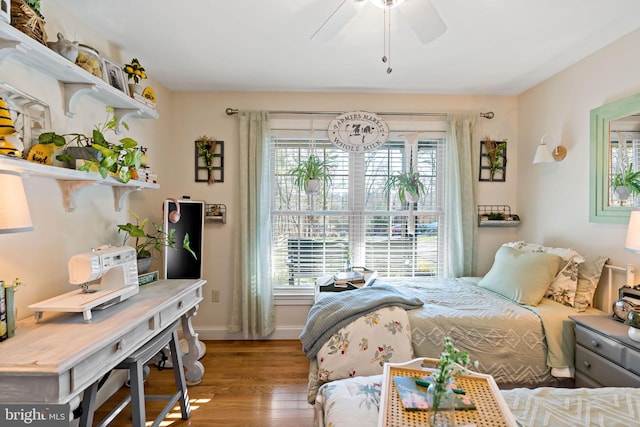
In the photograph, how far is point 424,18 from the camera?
1.53m

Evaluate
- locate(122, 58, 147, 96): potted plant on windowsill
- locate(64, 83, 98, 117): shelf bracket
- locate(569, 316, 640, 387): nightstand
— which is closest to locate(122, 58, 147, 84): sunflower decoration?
locate(122, 58, 147, 96): potted plant on windowsill

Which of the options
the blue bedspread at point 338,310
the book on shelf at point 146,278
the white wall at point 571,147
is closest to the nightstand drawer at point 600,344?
the white wall at point 571,147

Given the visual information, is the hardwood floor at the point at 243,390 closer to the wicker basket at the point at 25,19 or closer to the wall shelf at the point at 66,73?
the wall shelf at the point at 66,73

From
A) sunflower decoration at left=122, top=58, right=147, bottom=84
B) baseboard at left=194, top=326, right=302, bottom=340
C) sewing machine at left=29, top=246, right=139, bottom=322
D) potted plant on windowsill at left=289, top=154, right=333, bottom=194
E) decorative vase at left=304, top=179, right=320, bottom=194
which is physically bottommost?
baseboard at left=194, top=326, right=302, bottom=340

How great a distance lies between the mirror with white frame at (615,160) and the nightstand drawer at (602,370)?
3.19 feet

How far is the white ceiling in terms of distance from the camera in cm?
186

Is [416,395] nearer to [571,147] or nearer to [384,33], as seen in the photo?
[384,33]

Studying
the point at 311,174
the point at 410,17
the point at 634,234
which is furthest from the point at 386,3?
the point at 634,234

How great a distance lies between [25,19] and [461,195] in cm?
340

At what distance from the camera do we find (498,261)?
261cm

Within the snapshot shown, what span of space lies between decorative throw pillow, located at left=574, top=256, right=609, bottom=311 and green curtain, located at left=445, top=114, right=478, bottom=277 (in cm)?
99

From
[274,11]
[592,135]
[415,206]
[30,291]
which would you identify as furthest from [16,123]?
[592,135]

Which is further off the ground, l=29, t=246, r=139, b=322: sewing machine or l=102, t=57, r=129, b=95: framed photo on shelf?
l=102, t=57, r=129, b=95: framed photo on shelf

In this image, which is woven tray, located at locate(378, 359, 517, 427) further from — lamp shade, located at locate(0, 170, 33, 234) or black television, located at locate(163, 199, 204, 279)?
black television, located at locate(163, 199, 204, 279)
